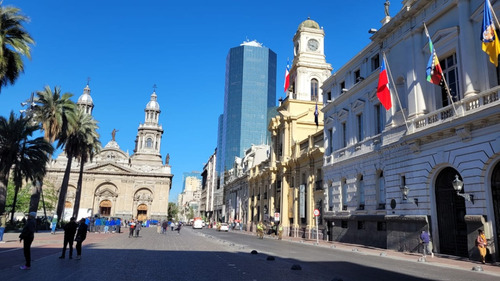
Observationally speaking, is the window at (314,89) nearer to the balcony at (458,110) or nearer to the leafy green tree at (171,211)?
the balcony at (458,110)

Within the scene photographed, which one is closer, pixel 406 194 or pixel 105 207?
pixel 406 194

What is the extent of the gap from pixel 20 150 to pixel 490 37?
1421 inches

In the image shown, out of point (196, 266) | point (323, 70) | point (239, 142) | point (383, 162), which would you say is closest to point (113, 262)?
point (196, 266)

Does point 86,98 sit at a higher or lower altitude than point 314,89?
higher

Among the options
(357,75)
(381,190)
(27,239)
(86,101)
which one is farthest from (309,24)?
(86,101)

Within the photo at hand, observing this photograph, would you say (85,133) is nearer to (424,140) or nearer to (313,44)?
(313,44)

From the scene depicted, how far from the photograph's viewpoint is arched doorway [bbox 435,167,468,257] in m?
17.7

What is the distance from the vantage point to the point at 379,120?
25453 mm

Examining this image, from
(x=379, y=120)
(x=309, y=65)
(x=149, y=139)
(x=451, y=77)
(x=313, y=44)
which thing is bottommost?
(x=379, y=120)

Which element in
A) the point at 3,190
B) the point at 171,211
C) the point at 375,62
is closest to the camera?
the point at 375,62

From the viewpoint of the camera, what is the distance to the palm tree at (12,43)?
21234 mm

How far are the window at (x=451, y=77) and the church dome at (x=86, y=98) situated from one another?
94.8m

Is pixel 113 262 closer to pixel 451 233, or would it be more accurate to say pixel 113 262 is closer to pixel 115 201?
pixel 451 233

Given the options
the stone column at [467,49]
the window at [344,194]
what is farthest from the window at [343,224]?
the stone column at [467,49]
